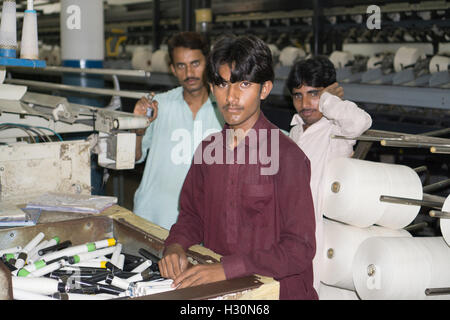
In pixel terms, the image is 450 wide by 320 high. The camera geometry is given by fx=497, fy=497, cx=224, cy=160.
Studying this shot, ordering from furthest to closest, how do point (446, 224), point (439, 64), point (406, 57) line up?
point (406, 57) < point (439, 64) < point (446, 224)

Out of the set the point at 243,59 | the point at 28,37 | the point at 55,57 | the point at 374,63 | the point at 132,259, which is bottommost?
the point at 132,259

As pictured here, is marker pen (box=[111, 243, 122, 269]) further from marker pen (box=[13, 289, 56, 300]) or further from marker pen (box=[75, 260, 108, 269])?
marker pen (box=[13, 289, 56, 300])

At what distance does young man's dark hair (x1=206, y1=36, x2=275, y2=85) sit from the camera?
4.30 feet

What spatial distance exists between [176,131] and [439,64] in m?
2.76

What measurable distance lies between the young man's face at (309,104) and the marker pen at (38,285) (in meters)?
1.20

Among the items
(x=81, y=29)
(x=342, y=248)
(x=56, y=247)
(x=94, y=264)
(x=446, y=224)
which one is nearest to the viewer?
(x=94, y=264)

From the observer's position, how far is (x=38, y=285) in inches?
48.0

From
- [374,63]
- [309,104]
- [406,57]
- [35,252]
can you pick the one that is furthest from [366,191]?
[374,63]

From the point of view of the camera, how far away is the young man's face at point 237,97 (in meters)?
1.33

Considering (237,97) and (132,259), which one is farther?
(132,259)

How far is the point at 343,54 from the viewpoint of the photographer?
4793 millimetres

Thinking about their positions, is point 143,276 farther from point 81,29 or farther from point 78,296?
point 81,29
